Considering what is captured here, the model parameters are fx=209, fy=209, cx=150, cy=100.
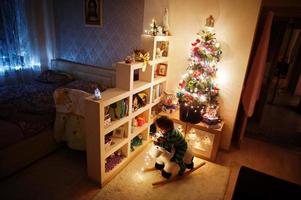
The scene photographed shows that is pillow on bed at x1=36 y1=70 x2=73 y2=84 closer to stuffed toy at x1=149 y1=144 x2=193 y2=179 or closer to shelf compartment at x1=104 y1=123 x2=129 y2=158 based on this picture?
shelf compartment at x1=104 y1=123 x2=129 y2=158

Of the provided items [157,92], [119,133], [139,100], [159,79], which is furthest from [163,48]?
[119,133]

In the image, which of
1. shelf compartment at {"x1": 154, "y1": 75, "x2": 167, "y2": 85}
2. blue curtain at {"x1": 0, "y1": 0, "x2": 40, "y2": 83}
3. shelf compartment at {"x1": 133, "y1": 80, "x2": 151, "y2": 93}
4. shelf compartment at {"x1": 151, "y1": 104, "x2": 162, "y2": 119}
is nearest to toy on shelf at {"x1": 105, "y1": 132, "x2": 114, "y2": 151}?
shelf compartment at {"x1": 133, "y1": 80, "x2": 151, "y2": 93}

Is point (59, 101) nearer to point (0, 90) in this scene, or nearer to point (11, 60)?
point (0, 90)

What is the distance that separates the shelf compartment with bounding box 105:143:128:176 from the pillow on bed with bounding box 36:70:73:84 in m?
2.09

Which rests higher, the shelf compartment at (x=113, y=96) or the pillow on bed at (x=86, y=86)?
the shelf compartment at (x=113, y=96)

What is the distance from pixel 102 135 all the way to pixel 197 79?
1.50 metres

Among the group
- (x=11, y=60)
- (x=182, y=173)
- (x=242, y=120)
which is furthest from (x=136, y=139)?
(x=11, y=60)

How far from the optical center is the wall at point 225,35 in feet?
9.20

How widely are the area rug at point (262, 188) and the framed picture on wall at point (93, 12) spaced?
12.0 feet

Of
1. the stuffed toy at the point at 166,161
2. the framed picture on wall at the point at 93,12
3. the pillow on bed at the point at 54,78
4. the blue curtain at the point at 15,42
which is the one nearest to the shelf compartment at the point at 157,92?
the stuffed toy at the point at 166,161

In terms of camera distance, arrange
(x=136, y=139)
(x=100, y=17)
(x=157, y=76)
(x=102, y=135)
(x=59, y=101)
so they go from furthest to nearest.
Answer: (x=100, y=17), (x=157, y=76), (x=136, y=139), (x=59, y=101), (x=102, y=135)

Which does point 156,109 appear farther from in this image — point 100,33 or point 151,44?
point 100,33

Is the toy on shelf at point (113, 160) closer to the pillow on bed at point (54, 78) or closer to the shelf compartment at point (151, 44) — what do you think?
the shelf compartment at point (151, 44)

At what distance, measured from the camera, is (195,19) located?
3080mm
